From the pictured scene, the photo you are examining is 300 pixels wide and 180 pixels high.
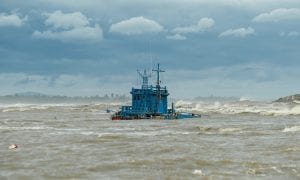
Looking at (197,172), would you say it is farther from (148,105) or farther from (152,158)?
(148,105)

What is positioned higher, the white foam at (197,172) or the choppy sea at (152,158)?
the choppy sea at (152,158)

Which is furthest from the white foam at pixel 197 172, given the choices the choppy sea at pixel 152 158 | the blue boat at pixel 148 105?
the blue boat at pixel 148 105

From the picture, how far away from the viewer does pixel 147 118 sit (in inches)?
2916

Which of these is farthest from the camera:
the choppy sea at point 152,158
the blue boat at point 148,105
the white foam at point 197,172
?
the blue boat at point 148,105

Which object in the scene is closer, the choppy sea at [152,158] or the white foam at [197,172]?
the choppy sea at [152,158]

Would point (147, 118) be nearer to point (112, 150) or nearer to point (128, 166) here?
point (112, 150)

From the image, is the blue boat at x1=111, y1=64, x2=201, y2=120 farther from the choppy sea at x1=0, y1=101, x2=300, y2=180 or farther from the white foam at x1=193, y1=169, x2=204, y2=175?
the white foam at x1=193, y1=169, x2=204, y2=175

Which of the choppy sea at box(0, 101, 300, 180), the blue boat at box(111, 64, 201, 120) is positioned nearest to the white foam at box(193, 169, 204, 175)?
the choppy sea at box(0, 101, 300, 180)

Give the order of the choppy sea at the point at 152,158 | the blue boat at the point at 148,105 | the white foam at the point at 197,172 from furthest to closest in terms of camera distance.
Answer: the blue boat at the point at 148,105 → the white foam at the point at 197,172 → the choppy sea at the point at 152,158

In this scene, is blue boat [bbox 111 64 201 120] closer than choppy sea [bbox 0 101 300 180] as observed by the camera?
No

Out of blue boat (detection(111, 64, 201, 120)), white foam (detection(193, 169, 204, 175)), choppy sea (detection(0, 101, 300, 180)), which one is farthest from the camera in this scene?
blue boat (detection(111, 64, 201, 120))

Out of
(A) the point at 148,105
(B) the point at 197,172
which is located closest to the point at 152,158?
(B) the point at 197,172

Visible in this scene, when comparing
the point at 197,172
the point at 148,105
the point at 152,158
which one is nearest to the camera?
the point at 197,172

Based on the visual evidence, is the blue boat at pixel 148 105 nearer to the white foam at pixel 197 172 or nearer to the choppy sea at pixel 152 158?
the choppy sea at pixel 152 158
